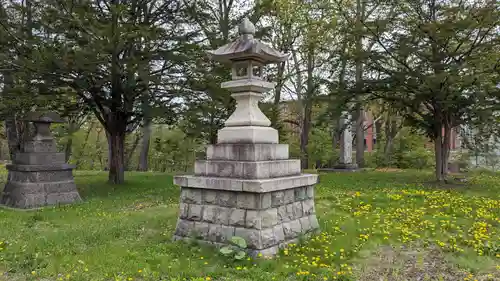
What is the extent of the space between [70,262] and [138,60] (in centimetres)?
684

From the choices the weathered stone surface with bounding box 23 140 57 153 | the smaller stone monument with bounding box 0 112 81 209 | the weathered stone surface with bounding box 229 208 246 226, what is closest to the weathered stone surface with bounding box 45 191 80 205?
the smaller stone monument with bounding box 0 112 81 209

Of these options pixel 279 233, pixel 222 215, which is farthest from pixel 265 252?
pixel 222 215

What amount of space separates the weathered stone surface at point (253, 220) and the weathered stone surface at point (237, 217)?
0.27 feet

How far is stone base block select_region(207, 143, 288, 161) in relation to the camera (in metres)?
6.25

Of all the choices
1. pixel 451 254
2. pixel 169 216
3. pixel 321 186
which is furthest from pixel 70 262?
pixel 321 186

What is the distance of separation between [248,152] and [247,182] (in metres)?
0.55

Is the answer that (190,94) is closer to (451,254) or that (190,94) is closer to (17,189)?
(17,189)

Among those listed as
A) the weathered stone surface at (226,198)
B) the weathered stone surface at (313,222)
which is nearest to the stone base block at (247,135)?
the weathered stone surface at (226,198)

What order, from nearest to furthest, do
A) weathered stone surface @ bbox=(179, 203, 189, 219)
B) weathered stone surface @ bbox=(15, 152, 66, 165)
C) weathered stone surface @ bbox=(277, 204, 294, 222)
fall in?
1. weathered stone surface @ bbox=(277, 204, 294, 222)
2. weathered stone surface @ bbox=(179, 203, 189, 219)
3. weathered stone surface @ bbox=(15, 152, 66, 165)

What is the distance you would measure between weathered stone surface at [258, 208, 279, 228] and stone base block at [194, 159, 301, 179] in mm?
518

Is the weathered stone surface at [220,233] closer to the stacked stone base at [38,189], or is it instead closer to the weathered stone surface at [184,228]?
the weathered stone surface at [184,228]

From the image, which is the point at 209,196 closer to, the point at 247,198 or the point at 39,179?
the point at 247,198

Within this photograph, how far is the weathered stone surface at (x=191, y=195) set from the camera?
663 cm

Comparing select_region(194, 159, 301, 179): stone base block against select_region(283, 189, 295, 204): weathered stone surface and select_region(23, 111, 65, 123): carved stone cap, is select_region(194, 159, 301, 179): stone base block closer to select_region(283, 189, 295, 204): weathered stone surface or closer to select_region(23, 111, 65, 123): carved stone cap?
select_region(283, 189, 295, 204): weathered stone surface
